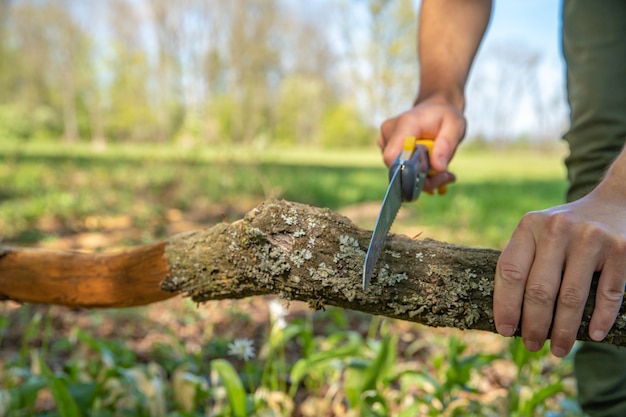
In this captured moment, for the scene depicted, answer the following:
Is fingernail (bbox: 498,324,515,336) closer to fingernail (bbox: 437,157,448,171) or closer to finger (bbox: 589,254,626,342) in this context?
finger (bbox: 589,254,626,342)

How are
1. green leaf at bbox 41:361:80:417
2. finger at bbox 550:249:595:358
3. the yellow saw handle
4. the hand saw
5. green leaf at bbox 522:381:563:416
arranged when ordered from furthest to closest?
green leaf at bbox 522:381:563:416, green leaf at bbox 41:361:80:417, the yellow saw handle, the hand saw, finger at bbox 550:249:595:358

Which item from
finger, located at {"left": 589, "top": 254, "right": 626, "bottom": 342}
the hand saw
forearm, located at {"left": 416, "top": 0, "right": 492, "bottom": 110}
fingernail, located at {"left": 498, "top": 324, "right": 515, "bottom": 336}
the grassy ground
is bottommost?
the grassy ground

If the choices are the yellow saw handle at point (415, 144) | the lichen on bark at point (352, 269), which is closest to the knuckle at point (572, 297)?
the lichen on bark at point (352, 269)

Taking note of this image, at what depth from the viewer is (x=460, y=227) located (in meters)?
5.12

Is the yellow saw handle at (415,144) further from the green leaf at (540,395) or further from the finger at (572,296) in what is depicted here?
the green leaf at (540,395)

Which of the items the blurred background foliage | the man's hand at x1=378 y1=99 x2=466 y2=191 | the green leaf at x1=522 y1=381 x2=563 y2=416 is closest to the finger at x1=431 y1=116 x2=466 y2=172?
the man's hand at x1=378 y1=99 x2=466 y2=191

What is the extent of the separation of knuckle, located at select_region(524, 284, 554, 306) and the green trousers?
35.7 inches

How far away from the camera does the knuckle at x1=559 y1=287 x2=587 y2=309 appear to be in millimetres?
815

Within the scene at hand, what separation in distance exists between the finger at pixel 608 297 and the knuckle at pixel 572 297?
37 millimetres

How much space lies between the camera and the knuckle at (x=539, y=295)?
32.2 inches

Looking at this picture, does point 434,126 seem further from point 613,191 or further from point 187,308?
point 187,308

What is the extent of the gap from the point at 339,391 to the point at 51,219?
3659 mm

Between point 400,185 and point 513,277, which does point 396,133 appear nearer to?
point 400,185

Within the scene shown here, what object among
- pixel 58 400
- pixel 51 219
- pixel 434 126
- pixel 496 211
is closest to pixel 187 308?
pixel 58 400
